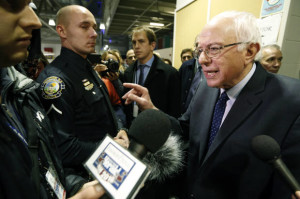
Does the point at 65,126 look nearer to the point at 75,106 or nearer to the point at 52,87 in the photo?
the point at 75,106

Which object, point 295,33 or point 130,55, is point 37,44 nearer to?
point 295,33

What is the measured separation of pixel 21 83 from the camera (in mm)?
811

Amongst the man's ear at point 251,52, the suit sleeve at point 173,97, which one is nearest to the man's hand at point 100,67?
the suit sleeve at point 173,97

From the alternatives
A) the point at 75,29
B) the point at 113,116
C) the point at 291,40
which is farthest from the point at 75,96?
the point at 291,40

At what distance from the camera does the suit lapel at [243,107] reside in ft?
3.04

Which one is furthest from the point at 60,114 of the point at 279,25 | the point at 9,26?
the point at 279,25

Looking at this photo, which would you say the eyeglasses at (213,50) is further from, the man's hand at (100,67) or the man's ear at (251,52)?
the man's hand at (100,67)

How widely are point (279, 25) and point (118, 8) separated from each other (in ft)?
21.3

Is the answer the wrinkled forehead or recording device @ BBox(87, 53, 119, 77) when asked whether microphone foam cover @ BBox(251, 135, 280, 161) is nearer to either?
the wrinkled forehead

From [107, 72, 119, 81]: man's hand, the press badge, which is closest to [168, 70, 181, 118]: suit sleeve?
[107, 72, 119, 81]: man's hand

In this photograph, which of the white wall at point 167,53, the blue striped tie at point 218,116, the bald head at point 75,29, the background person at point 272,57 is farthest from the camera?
the white wall at point 167,53

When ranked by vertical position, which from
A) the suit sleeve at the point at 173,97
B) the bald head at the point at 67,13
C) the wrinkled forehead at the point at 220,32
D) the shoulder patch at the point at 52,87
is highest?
the bald head at the point at 67,13

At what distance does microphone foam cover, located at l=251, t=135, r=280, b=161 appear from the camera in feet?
1.90

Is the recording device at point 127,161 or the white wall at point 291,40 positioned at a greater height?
the white wall at point 291,40
